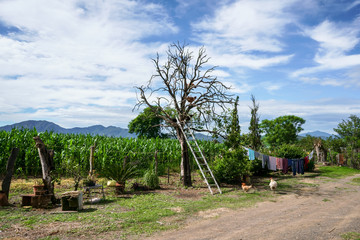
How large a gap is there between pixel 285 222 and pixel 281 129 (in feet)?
217

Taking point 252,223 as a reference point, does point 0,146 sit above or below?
above

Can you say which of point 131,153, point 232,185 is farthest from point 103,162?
point 232,185

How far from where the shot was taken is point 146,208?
9344 mm

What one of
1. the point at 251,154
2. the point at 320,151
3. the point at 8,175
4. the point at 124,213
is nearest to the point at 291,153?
the point at 251,154

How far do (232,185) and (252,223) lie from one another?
25.6ft

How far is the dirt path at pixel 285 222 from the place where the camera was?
21.6 ft

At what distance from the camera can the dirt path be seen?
6.59 metres

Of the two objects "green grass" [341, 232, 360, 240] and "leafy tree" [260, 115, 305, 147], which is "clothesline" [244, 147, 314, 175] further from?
"leafy tree" [260, 115, 305, 147]

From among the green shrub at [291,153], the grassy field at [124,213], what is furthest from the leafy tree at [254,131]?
the grassy field at [124,213]

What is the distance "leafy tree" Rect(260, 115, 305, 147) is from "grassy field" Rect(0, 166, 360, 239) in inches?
2351

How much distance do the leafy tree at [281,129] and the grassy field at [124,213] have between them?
59718mm

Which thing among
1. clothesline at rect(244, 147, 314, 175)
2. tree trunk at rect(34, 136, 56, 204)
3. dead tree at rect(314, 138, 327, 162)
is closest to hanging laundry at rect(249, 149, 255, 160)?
clothesline at rect(244, 147, 314, 175)

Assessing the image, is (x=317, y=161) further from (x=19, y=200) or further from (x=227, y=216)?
(x=19, y=200)

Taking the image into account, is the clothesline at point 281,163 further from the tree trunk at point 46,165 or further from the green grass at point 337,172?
the tree trunk at point 46,165
